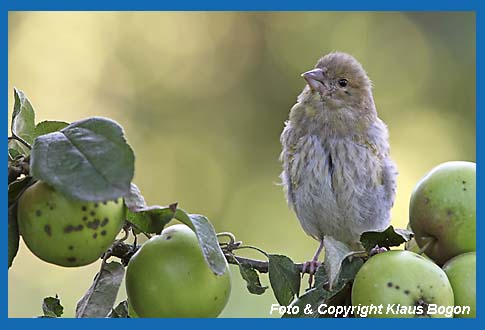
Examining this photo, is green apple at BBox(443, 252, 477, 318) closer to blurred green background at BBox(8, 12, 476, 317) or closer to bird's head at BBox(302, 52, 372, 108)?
bird's head at BBox(302, 52, 372, 108)

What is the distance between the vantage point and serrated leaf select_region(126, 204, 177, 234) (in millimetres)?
1138

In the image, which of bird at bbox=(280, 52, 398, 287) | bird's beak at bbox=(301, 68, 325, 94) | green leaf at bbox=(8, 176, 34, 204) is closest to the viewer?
green leaf at bbox=(8, 176, 34, 204)

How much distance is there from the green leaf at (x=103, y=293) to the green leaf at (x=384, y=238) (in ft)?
1.35

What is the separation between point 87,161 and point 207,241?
0.69 feet

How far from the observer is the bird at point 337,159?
2379 millimetres

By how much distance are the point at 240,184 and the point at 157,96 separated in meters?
0.89

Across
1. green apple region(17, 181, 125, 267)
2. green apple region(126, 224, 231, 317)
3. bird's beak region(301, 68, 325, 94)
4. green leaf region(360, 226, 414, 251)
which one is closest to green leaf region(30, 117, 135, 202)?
green apple region(17, 181, 125, 267)

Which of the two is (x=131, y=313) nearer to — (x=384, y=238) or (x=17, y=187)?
(x=17, y=187)

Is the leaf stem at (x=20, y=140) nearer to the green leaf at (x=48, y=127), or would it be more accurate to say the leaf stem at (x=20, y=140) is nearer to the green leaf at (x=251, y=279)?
the green leaf at (x=48, y=127)

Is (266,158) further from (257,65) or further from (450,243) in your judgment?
(450,243)

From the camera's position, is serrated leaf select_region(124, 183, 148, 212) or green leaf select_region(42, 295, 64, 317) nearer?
serrated leaf select_region(124, 183, 148, 212)

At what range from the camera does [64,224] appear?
3.59ft

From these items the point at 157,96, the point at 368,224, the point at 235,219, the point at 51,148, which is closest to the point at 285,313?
the point at 51,148

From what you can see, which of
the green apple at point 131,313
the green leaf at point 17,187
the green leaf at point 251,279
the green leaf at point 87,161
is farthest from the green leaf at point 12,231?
the green leaf at point 251,279
